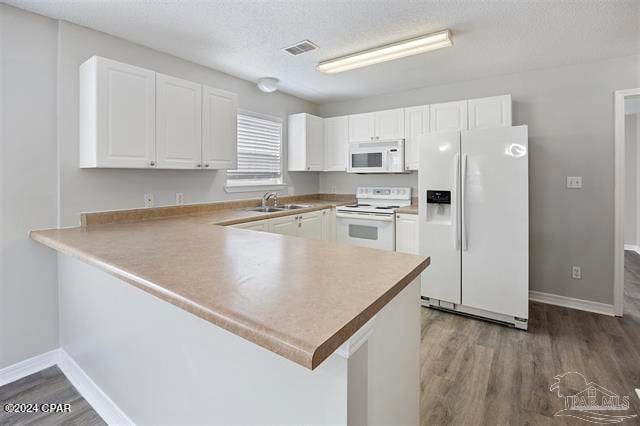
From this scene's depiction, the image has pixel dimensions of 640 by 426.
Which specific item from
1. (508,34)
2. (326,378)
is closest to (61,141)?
(326,378)

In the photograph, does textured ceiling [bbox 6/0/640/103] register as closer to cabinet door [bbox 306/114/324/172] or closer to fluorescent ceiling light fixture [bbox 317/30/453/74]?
fluorescent ceiling light fixture [bbox 317/30/453/74]

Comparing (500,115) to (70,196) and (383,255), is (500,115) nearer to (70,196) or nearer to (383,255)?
(383,255)

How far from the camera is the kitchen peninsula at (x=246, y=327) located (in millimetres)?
860

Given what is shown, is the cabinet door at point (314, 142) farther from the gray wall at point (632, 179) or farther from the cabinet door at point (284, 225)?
the gray wall at point (632, 179)

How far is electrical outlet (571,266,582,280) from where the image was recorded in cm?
328

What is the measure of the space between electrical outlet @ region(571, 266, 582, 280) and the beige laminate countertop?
113 inches

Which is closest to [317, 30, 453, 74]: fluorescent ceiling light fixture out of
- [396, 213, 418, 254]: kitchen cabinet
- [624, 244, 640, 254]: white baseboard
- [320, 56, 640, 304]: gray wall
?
[320, 56, 640, 304]: gray wall

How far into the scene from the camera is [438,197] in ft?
10.2

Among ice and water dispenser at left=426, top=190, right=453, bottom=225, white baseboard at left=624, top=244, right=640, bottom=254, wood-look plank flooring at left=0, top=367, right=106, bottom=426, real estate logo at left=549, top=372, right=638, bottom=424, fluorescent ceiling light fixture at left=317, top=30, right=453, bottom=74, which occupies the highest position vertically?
fluorescent ceiling light fixture at left=317, top=30, right=453, bottom=74

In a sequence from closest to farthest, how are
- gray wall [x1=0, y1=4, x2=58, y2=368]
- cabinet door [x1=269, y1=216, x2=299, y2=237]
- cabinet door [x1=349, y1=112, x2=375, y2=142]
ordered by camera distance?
gray wall [x1=0, y1=4, x2=58, y2=368] < cabinet door [x1=269, y1=216, x2=299, y2=237] < cabinet door [x1=349, y1=112, x2=375, y2=142]

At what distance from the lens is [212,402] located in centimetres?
121

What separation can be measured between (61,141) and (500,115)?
12.7 feet

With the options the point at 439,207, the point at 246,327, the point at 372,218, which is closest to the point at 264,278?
the point at 246,327

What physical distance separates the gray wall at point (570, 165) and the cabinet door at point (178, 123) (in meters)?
3.18
